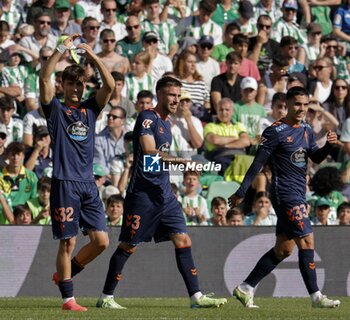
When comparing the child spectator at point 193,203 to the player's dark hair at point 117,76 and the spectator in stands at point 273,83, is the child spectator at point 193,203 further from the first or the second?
the spectator in stands at point 273,83

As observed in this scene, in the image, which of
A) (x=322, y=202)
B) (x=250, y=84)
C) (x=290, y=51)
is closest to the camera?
(x=322, y=202)

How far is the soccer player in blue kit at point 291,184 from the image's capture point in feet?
40.2

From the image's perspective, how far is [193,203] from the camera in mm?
17328

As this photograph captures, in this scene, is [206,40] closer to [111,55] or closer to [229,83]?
[229,83]

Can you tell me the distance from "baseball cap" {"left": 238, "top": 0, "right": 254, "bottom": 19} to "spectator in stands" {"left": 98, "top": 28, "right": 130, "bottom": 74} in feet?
9.98

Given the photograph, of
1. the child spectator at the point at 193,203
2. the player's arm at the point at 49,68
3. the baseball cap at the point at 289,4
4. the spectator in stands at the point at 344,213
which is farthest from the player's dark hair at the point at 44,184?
the baseball cap at the point at 289,4

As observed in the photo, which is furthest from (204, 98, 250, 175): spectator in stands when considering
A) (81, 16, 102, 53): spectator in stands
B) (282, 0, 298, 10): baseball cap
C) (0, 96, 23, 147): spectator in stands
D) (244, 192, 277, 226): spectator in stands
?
(282, 0, 298, 10): baseball cap

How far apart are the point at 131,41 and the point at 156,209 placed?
911cm

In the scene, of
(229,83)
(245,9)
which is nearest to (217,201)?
(229,83)

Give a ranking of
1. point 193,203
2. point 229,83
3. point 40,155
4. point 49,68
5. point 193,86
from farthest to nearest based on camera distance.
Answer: point 229,83 < point 193,86 < point 40,155 < point 193,203 < point 49,68

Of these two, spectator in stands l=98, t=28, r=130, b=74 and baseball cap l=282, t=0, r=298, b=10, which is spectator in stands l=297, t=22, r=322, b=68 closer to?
baseball cap l=282, t=0, r=298, b=10

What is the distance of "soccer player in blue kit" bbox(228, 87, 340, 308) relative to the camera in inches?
482

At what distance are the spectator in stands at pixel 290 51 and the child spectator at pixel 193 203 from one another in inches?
173

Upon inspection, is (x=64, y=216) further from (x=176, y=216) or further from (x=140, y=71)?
(x=140, y=71)
